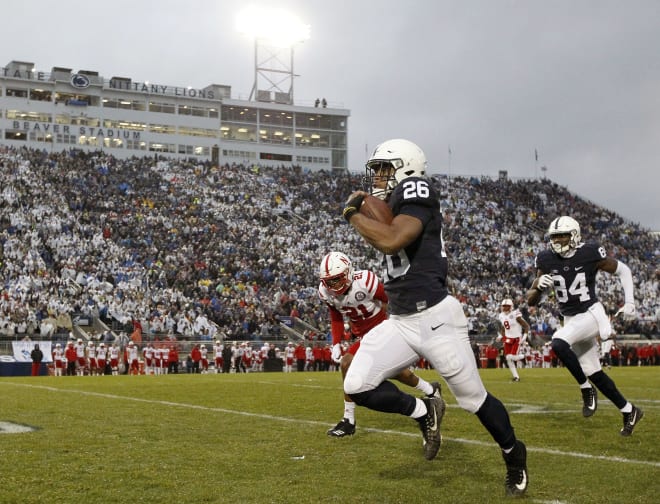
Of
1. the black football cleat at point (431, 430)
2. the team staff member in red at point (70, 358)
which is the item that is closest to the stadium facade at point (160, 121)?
the team staff member in red at point (70, 358)

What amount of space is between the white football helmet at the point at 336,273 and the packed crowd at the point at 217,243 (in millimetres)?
20216

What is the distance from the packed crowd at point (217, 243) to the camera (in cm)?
2942

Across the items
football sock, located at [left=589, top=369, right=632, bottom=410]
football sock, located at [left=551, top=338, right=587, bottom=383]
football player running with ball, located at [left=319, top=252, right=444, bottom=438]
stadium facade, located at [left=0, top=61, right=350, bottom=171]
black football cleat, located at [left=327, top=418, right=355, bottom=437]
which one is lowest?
black football cleat, located at [left=327, top=418, right=355, bottom=437]

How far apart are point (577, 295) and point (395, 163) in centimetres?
409

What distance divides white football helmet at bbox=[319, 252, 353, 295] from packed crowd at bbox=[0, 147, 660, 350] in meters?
20.2

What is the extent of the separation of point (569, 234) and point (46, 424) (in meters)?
5.58

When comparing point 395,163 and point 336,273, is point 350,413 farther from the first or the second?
point 395,163

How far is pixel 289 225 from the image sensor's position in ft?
135

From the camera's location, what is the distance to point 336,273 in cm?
786

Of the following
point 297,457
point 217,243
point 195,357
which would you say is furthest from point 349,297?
point 217,243

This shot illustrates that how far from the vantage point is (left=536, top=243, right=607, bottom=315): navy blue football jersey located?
8219 millimetres

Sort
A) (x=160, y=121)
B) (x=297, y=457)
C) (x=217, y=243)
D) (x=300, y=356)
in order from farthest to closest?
(x=160, y=121) < (x=217, y=243) < (x=300, y=356) < (x=297, y=457)

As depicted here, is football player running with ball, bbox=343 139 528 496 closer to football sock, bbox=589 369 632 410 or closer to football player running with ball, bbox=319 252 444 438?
football player running with ball, bbox=319 252 444 438

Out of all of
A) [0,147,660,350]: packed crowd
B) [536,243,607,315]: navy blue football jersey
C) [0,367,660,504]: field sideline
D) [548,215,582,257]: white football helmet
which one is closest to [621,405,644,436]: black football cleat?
[0,367,660,504]: field sideline
